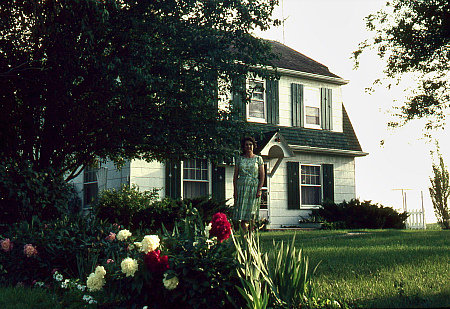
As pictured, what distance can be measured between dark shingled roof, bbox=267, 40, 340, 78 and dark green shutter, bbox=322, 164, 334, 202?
406 cm

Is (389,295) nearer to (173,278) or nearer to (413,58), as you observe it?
(173,278)

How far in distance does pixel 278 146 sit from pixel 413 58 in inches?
213

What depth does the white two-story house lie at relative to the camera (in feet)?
56.9

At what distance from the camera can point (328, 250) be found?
9.27 metres

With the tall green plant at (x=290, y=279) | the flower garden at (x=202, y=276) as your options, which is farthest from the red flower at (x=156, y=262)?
the tall green plant at (x=290, y=279)

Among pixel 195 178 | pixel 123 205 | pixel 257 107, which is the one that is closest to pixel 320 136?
pixel 257 107

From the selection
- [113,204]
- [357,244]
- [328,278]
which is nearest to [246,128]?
[357,244]

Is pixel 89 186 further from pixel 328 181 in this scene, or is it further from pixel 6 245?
pixel 6 245

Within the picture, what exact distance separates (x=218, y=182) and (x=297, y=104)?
17.0 ft

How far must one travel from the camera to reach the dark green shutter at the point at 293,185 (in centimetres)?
1962

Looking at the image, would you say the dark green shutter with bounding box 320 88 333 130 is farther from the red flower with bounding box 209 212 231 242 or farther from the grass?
the red flower with bounding box 209 212 231 242

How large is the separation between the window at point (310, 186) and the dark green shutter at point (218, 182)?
3.92 meters

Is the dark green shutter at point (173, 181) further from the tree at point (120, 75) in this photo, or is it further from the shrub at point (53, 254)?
the shrub at point (53, 254)

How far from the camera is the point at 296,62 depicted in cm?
2175
